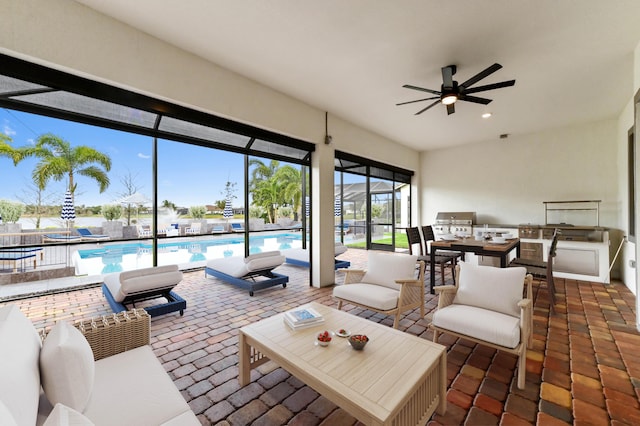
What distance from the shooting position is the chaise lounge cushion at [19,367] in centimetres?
89

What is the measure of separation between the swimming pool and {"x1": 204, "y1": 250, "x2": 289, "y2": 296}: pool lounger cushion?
1868mm

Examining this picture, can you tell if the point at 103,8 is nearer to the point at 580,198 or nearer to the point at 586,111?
the point at 586,111

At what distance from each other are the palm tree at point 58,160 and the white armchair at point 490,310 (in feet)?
20.5

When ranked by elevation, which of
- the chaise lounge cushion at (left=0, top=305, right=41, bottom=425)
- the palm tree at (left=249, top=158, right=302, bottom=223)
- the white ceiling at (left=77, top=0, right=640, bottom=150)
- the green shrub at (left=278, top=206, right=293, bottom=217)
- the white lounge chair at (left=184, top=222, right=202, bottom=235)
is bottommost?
the chaise lounge cushion at (left=0, top=305, right=41, bottom=425)

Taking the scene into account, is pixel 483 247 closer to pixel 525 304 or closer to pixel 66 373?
pixel 525 304

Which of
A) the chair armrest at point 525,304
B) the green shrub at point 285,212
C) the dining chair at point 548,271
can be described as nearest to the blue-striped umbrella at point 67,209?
the green shrub at point 285,212

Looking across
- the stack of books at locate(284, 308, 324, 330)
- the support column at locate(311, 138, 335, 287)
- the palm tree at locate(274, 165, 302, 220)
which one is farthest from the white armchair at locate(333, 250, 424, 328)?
the palm tree at locate(274, 165, 302, 220)

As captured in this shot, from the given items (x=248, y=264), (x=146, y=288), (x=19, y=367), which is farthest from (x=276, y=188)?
(x=19, y=367)

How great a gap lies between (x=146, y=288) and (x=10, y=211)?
9.44 ft

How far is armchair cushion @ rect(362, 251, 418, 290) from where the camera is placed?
3.27 m

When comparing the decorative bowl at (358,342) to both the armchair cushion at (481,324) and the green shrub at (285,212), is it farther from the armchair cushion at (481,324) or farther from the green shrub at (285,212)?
the green shrub at (285,212)

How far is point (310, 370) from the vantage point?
1.65 m

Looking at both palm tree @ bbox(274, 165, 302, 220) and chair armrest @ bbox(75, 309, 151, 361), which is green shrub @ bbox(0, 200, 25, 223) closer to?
chair armrest @ bbox(75, 309, 151, 361)

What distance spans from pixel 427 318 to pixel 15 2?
4.94 metres
